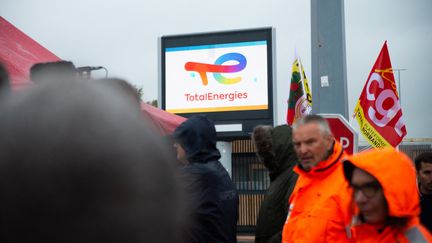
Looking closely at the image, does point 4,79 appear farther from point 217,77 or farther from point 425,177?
point 217,77

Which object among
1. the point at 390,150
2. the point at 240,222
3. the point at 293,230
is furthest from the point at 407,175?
the point at 240,222

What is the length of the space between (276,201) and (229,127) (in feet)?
30.6

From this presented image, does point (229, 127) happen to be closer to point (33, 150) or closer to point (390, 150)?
point (390, 150)

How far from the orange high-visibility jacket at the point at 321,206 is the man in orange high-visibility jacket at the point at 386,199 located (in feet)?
1.26

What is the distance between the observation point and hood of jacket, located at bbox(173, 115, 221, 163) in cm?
358

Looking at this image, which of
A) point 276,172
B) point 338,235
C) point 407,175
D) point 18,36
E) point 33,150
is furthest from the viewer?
point 18,36

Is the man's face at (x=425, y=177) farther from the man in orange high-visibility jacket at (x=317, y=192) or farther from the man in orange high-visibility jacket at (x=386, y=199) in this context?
the man in orange high-visibility jacket at (x=386, y=199)

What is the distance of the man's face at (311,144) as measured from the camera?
10.4ft

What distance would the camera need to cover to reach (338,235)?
112 inches

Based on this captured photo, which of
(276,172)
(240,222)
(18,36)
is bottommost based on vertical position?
(240,222)

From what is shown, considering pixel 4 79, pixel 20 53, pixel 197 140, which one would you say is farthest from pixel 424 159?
pixel 4 79

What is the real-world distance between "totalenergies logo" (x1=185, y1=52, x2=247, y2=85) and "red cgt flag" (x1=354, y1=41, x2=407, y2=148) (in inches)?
279

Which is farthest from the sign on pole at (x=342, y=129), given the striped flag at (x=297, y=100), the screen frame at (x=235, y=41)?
the screen frame at (x=235, y=41)

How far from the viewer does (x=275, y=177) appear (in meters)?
3.84
